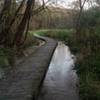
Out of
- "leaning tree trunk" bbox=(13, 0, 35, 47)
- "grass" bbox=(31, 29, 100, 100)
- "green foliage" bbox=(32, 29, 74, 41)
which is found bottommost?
"green foliage" bbox=(32, 29, 74, 41)

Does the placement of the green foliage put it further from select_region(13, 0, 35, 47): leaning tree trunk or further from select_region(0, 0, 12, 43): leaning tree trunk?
select_region(0, 0, 12, 43): leaning tree trunk

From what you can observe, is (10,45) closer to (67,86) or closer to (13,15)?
(13,15)

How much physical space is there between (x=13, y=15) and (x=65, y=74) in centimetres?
848

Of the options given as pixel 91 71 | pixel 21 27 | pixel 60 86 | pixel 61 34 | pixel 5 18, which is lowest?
pixel 61 34

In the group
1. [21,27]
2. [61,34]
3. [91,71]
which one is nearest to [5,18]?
[21,27]

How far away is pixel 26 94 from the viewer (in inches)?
311

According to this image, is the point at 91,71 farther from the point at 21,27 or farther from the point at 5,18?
the point at 21,27

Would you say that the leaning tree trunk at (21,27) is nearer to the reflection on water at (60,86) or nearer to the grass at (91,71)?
the grass at (91,71)

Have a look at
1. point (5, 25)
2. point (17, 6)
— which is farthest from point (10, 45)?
point (17, 6)

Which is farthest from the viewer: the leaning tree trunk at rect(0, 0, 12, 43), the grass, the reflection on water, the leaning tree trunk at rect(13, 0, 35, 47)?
the leaning tree trunk at rect(13, 0, 35, 47)

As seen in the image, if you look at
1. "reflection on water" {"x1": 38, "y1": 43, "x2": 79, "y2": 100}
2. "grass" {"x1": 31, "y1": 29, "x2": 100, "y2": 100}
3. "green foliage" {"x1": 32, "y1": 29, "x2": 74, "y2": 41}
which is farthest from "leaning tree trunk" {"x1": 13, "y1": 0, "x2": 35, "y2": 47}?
"green foliage" {"x1": 32, "y1": 29, "x2": 74, "y2": 41}

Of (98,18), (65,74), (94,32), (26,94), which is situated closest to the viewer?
(26,94)

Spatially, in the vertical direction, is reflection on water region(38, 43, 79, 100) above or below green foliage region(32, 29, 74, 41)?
above

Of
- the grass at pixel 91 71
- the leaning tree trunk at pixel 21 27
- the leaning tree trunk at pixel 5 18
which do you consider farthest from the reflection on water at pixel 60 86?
the leaning tree trunk at pixel 21 27
